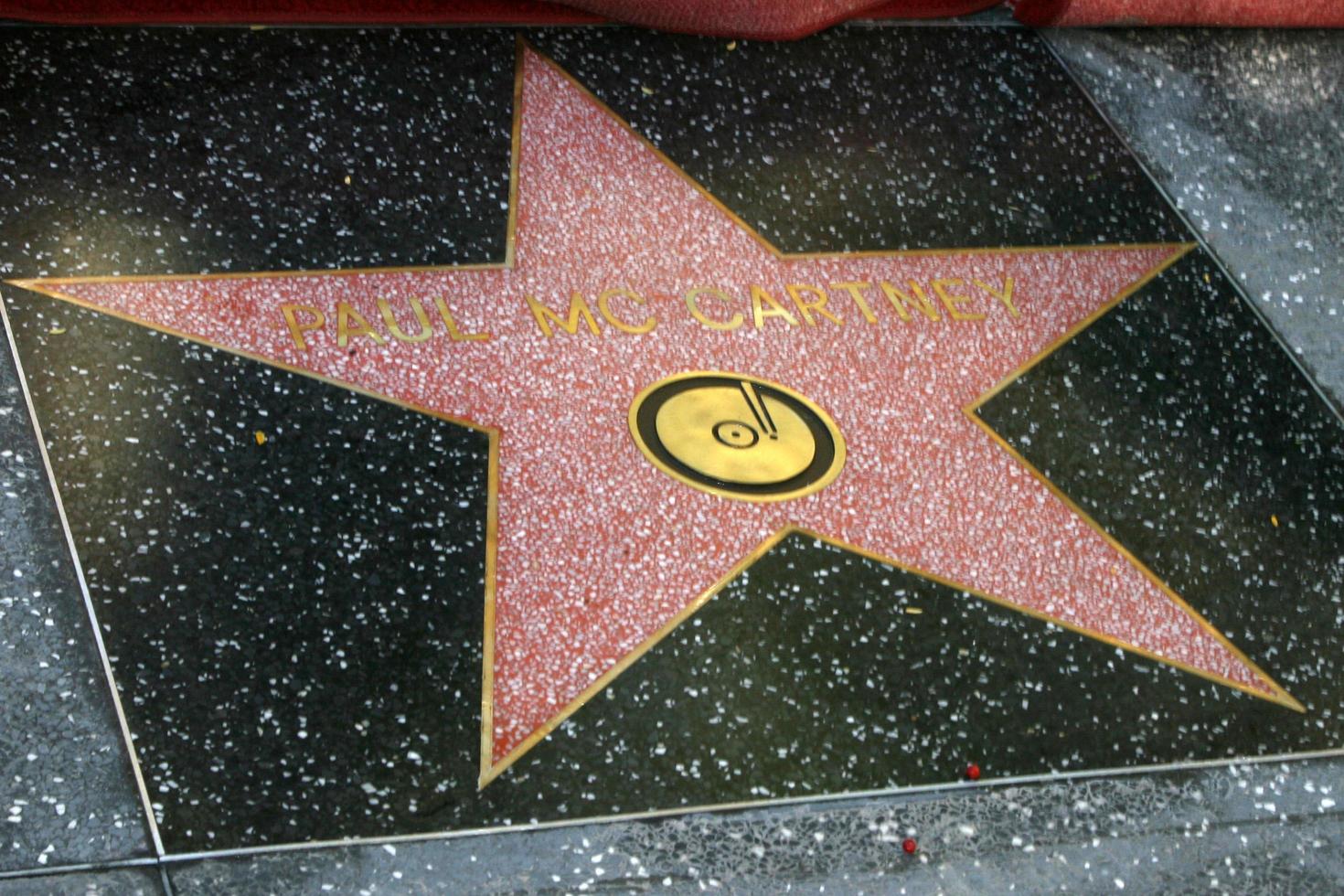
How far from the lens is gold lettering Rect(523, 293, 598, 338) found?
5.70 ft

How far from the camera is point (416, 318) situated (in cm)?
170

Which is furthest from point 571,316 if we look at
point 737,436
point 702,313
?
point 737,436

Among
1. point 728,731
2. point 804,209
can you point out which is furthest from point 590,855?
point 804,209

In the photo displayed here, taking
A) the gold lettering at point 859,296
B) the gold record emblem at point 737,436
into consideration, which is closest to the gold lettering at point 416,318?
the gold record emblem at point 737,436

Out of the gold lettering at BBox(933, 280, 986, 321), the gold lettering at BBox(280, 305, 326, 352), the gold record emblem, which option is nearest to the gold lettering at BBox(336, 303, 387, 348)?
the gold lettering at BBox(280, 305, 326, 352)

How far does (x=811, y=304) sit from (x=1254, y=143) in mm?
980

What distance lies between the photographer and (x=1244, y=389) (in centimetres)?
191

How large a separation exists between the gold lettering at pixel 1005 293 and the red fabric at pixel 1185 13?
72 cm

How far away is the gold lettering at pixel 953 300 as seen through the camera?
1.89 m

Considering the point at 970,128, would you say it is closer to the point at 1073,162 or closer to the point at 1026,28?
the point at 1073,162

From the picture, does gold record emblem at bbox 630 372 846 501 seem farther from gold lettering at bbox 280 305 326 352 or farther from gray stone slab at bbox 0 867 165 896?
gray stone slab at bbox 0 867 165 896

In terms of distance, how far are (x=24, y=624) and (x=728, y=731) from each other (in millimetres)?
644

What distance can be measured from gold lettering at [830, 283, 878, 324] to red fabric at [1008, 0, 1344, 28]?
2.72ft

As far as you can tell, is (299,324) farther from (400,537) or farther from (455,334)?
(400,537)
